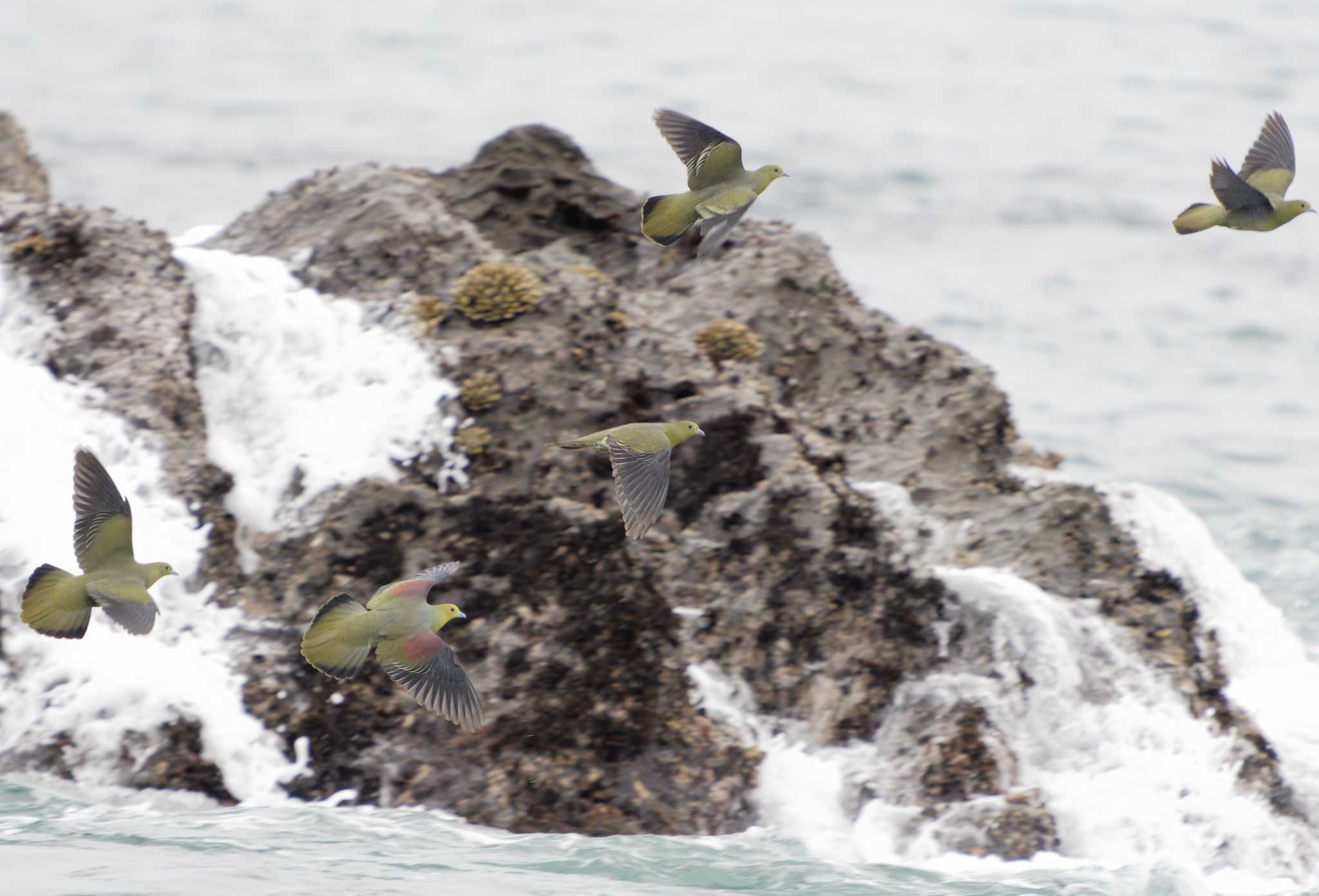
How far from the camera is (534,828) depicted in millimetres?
10219

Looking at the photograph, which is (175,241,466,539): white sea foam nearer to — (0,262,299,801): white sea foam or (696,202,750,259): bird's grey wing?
(0,262,299,801): white sea foam

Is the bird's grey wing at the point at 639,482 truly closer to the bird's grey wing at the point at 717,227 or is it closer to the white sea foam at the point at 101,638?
the bird's grey wing at the point at 717,227

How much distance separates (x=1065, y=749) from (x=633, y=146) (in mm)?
29856

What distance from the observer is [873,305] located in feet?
99.6

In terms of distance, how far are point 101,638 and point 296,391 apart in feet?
8.49

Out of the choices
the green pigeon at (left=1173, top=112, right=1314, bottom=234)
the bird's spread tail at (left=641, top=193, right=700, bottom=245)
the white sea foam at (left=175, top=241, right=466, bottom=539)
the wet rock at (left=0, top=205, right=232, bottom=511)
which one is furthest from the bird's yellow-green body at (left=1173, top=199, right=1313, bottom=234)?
the wet rock at (left=0, top=205, right=232, bottom=511)

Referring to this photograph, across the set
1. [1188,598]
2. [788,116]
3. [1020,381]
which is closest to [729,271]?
[1188,598]

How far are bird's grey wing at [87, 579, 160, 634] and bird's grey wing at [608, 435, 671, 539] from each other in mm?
2423

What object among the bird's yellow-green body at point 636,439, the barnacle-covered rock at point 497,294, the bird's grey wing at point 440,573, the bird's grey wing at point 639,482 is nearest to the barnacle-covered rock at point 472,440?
the barnacle-covered rock at point 497,294

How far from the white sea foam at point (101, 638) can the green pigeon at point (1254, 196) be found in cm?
674

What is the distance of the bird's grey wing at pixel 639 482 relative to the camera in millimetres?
7949

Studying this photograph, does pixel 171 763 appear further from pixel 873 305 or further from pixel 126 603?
pixel 873 305

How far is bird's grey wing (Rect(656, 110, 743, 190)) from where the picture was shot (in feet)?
24.5

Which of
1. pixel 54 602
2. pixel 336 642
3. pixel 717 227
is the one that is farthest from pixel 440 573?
pixel 717 227
